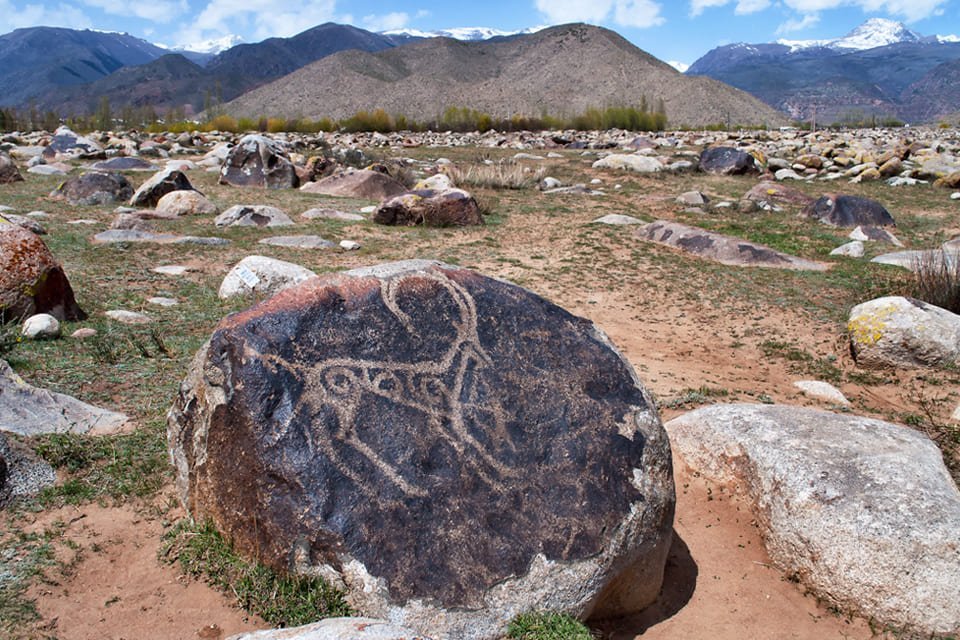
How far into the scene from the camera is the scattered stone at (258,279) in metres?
6.46

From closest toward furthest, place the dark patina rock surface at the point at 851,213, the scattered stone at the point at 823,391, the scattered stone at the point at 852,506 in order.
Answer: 1. the scattered stone at the point at 852,506
2. the scattered stone at the point at 823,391
3. the dark patina rock surface at the point at 851,213

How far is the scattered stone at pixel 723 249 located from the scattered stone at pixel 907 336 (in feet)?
9.80

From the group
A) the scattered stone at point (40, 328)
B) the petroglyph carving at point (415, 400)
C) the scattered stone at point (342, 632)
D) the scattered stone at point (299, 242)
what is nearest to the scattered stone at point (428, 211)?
the scattered stone at point (299, 242)

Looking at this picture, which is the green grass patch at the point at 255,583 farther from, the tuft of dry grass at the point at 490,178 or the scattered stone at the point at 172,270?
the tuft of dry grass at the point at 490,178

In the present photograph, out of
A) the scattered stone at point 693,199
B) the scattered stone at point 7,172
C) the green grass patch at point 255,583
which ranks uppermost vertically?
the scattered stone at point 7,172

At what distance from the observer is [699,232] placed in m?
9.99

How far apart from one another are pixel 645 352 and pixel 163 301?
450 cm

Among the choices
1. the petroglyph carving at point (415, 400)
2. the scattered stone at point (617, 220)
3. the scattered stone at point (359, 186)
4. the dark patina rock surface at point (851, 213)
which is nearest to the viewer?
the petroglyph carving at point (415, 400)

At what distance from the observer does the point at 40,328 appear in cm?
504

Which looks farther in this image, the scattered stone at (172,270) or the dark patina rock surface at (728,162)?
the dark patina rock surface at (728,162)

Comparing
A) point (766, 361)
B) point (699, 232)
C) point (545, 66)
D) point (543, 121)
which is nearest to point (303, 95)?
point (545, 66)

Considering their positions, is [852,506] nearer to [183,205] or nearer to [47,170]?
[183,205]

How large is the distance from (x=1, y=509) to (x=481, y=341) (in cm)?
230

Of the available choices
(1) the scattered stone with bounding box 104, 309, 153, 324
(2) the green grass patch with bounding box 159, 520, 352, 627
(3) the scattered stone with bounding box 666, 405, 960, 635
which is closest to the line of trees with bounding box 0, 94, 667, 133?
(1) the scattered stone with bounding box 104, 309, 153, 324
